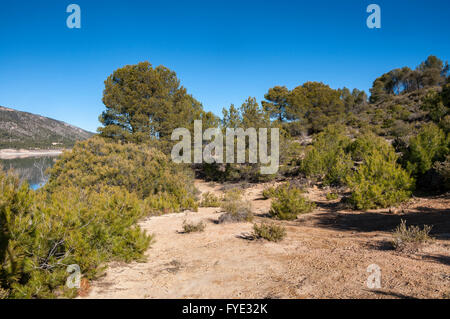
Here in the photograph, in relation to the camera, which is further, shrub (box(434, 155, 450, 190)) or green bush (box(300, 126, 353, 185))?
green bush (box(300, 126, 353, 185))

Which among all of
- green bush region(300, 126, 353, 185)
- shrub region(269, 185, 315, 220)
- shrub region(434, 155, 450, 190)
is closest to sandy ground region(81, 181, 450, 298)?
shrub region(269, 185, 315, 220)

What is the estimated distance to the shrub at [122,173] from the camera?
9.44 meters

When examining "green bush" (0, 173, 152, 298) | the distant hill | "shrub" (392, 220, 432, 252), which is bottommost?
"shrub" (392, 220, 432, 252)

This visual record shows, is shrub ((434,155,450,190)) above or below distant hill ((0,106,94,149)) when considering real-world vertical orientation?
below

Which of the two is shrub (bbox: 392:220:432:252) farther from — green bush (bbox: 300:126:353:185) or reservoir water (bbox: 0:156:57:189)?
green bush (bbox: 300:126:353:185)

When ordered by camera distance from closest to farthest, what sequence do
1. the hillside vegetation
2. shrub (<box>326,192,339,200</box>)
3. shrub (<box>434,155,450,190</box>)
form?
the hillside vegetation, shrub (<box>434,155,450,190</box>), shrub (<box>326,192,339,200</box>)

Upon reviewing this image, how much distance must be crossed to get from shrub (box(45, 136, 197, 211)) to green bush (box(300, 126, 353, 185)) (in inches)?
299

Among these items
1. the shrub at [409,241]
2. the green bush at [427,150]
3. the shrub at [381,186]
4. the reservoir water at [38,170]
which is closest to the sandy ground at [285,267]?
the shrub at [409,241]

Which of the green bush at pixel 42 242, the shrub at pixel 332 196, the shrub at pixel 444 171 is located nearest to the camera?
the green bush at pixel 42 242

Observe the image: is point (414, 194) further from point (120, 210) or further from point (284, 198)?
point (120, 210)

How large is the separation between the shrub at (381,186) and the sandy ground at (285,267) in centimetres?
200

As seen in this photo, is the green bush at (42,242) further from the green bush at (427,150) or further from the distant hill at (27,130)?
the distant hill at (27,130)

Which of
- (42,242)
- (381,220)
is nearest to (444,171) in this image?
(381,220)

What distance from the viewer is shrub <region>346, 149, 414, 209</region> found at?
9.00 meters
